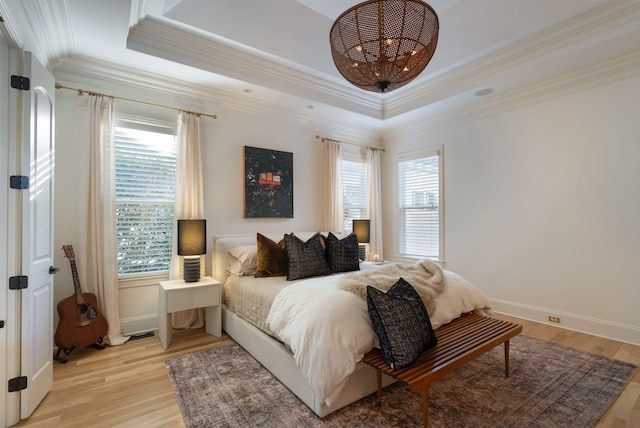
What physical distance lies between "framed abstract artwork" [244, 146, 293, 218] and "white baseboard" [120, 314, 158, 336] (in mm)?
1595

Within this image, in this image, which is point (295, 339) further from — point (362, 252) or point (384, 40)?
point (362, 252)

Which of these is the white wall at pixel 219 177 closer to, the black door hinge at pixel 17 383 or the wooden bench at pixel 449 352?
the black door hinge at pixel 17 383

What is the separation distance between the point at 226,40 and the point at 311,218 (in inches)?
101

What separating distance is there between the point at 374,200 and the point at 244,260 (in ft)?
8.89

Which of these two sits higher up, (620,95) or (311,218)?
(620,95)

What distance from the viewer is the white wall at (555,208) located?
3078 millimetres

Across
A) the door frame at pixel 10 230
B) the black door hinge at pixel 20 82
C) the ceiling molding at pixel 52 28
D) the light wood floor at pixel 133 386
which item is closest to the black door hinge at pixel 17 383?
the door frame at pixel 10 230

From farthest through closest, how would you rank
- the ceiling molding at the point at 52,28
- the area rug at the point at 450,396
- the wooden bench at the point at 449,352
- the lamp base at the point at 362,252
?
the lamp base at the point at 362,252, the ceiling molding at the point at 52,28, the area rug at the point at 450,396, the wooden bench at the point at 449,352

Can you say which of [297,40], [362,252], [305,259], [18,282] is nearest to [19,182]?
[18,282]

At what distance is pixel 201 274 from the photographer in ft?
11.8

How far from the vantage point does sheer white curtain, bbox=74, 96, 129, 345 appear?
301cm

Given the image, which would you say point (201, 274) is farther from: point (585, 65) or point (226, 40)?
point (585, 65)

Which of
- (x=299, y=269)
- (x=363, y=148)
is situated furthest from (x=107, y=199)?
(x=363, y=148)

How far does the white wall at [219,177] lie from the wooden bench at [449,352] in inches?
103
